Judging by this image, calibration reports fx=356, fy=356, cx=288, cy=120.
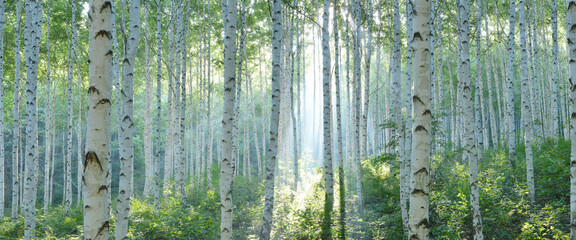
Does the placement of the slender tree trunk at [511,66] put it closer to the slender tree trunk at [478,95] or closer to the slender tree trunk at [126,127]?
the slender tree trunk at [478,95]

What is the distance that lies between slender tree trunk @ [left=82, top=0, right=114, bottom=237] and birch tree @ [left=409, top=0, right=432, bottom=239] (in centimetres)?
199

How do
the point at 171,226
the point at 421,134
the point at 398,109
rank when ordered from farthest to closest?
the point at 171,226 → the point at 398,109 → the point at 421,134

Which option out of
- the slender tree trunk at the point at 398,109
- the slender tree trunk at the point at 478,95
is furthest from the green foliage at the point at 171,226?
the slender tree trunk at the point at 478,95

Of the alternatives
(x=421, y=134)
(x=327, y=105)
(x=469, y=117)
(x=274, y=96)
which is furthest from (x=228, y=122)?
(x=327, y=105)

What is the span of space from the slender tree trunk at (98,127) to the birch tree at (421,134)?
6.54 feet

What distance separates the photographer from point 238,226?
922 centimetres

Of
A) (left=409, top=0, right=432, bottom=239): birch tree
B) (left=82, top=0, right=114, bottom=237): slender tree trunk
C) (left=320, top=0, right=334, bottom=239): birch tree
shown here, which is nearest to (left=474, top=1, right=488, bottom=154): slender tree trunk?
(left=320, top=0, right=334, bottom=239): birch tree

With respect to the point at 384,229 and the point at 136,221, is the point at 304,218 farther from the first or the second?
the point at 136,221

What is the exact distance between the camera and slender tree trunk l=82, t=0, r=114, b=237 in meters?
1.83

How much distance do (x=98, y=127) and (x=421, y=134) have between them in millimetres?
2072

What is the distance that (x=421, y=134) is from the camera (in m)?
2.56

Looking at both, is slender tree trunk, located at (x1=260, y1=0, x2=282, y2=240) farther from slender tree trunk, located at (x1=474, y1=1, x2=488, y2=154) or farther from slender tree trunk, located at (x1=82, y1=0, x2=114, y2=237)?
slender tree trunk, located at (x1=82, y1=0, x2=114, y2=237)

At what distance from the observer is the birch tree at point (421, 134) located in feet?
8.32

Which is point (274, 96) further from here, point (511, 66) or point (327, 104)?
point (511, 66)
